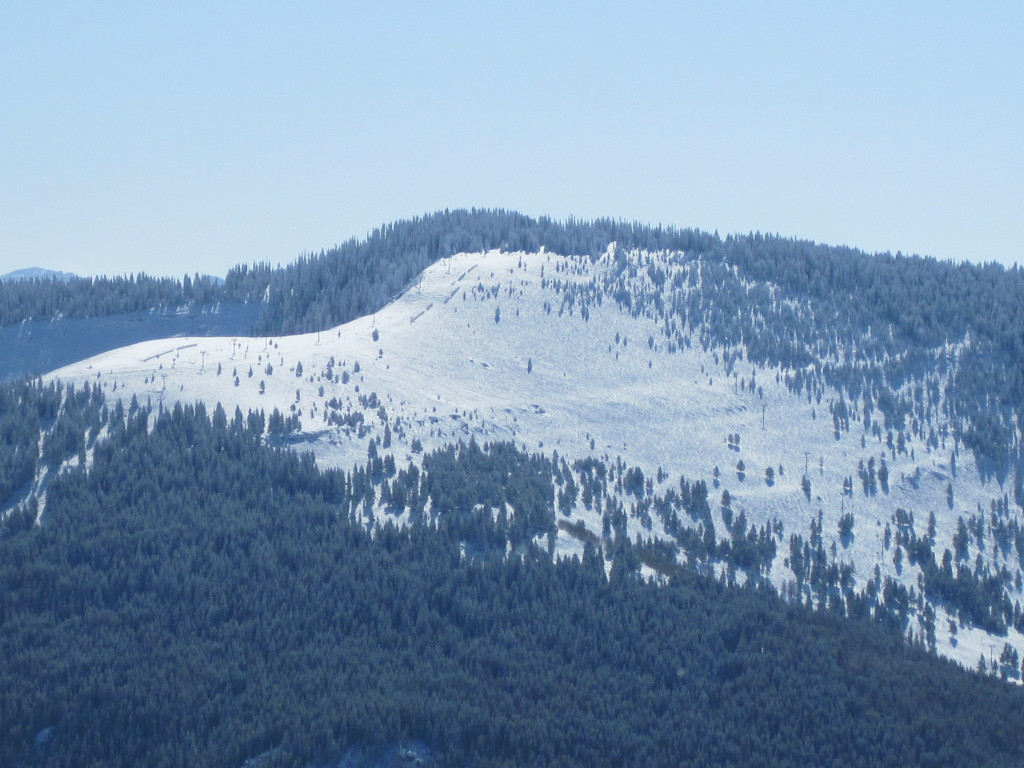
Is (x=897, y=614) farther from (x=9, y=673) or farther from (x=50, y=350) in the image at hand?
(x=50, y=350)

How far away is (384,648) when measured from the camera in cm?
2369

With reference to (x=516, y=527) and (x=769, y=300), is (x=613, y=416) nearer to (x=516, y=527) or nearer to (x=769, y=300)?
(x=516, y=527)

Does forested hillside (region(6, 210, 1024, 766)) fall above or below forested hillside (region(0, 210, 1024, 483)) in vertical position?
below

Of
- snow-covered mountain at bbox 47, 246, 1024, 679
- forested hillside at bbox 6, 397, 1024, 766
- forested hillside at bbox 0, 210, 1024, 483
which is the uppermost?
forested hillside at bbox 0, 210, 1024, 483

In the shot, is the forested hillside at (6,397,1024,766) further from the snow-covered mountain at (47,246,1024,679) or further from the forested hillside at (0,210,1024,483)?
the forested hillside at (0,210,1024,483)

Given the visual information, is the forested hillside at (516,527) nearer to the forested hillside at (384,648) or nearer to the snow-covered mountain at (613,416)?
→ the forested hillside at (384,648)

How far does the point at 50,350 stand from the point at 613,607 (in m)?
36.9

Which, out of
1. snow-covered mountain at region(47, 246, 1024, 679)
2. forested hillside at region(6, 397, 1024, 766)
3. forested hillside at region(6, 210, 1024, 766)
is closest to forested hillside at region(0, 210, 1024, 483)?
forested hillside at region(6, 210, 1024, 766)

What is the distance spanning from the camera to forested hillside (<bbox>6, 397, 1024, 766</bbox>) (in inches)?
795

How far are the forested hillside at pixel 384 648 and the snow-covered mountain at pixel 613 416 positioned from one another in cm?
308

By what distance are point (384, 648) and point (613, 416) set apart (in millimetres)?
22892

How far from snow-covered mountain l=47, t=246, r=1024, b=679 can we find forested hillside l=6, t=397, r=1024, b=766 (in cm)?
308

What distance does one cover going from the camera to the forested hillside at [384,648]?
66.3ft

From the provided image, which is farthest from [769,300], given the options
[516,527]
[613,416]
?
[516,527]
